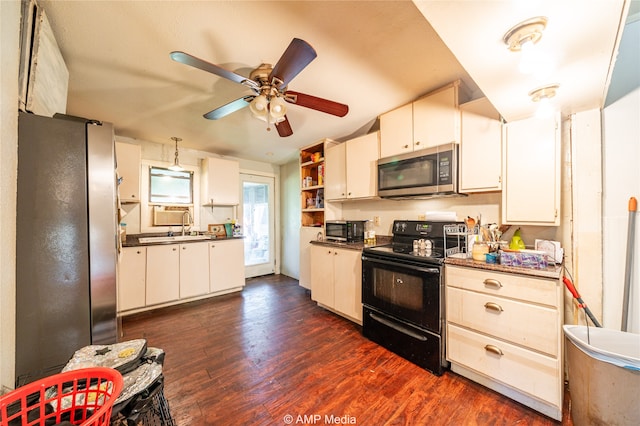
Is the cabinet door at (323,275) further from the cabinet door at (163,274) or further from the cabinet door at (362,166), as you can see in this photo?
the cabinet door at (163,274)

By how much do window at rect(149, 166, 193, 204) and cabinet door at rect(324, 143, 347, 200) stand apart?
93.7 inches

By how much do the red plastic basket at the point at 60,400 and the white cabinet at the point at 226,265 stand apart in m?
2.85

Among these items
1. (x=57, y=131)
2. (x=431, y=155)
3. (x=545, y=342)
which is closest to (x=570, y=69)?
(x=431, y=155)

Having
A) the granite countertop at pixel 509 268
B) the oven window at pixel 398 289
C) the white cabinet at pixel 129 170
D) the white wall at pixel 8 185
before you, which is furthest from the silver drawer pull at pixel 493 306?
the white cabinet at pixel 129 170

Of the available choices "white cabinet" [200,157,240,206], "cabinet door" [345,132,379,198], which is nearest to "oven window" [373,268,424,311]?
"cabinet door" [345,132,379,198]

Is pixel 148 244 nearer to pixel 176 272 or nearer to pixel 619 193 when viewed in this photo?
pixel 176 272

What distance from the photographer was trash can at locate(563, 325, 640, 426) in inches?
42.3

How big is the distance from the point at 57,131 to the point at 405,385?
Answer: 8.52ft

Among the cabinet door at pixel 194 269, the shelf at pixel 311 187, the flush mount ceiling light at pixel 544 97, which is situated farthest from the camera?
the shelf at pixel 311 187

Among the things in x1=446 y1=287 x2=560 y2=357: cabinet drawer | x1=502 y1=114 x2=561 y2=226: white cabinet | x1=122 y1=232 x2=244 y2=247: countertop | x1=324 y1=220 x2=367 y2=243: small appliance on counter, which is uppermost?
x1=502 y1=114 x2=561 y2=226: white cabinet

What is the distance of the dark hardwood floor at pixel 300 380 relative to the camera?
55.9 inches

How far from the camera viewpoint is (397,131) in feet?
7.87

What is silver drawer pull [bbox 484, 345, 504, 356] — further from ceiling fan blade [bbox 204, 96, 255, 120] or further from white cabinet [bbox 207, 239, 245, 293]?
white cabinet [bbox 207, 239, 245, 293]

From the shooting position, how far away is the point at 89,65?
1.74 m
